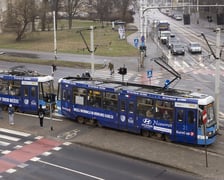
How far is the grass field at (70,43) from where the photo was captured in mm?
67119

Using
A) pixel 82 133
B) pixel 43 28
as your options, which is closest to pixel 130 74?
pixel 82 133

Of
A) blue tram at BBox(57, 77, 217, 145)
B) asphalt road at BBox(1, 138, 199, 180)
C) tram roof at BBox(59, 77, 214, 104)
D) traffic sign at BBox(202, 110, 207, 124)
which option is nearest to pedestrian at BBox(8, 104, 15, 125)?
blue tram at BBox(57, 77, 217, 145)

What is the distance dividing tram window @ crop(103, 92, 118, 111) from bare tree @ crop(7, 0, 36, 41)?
58656mm

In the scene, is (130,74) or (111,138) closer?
(111,138)

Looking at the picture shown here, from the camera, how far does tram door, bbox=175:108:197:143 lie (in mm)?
23062

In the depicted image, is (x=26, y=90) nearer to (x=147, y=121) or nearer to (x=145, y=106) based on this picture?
(x=145, y=106)

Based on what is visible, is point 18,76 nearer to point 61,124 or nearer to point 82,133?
point 61,124

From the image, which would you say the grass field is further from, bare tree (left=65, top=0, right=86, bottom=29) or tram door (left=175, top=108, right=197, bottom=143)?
tram door (left=175, top=108, right=197, bottom=143)

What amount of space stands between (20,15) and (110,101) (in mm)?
59767

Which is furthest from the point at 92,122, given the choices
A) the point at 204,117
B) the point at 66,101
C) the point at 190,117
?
the point at 204,117

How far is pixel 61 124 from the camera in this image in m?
28.1

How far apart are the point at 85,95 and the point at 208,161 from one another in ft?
31.4

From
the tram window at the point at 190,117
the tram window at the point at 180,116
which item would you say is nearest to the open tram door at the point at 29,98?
the tram window at the point at 180,116

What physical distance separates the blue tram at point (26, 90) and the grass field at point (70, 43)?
3179 centimetres
